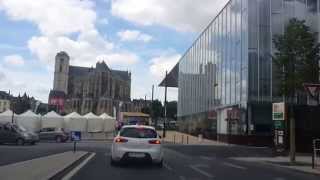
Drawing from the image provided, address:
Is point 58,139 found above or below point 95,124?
below

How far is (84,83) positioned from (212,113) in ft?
345

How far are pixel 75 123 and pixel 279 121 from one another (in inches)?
1717

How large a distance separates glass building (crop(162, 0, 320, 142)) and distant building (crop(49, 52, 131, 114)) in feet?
308

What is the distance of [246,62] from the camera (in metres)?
52.3

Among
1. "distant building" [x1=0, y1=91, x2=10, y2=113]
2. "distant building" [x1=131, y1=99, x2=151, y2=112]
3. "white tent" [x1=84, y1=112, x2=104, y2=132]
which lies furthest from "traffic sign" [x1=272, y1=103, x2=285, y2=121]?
"distant building" [x1=0, y1=91, x2=10, y2=113]

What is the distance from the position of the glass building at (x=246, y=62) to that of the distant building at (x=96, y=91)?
308 ft

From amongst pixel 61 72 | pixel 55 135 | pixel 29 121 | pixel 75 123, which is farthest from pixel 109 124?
pixel 61 72

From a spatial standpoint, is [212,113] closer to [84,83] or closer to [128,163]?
[128,163]

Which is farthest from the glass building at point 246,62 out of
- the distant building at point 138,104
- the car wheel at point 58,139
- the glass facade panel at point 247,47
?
the distant building at point 138,104

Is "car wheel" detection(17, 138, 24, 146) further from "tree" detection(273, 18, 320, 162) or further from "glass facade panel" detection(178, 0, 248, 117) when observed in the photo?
"tree" detection(273, 18, 320, 162)

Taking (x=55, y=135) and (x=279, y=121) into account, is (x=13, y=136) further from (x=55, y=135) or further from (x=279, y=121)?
(x=279, y=121)

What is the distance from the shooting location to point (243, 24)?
2110 inches

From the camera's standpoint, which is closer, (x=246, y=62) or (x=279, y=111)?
(x=279, y=111)

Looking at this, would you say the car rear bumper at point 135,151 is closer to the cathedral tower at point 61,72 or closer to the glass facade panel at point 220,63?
the glass facade panel at point 220,63
